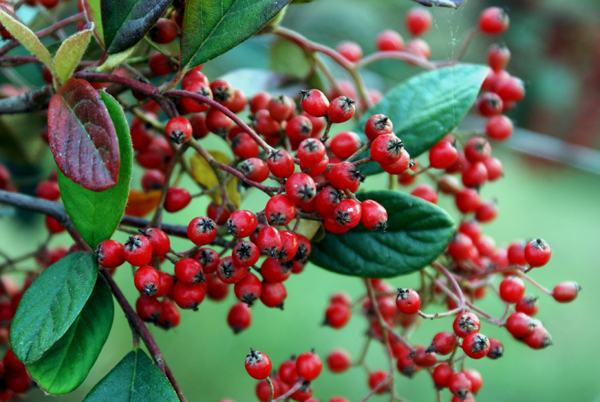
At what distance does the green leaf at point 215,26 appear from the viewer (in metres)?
0.69

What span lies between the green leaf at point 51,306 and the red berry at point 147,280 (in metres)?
0.06

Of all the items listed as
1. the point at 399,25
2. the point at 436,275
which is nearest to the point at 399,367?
the point at 436,275

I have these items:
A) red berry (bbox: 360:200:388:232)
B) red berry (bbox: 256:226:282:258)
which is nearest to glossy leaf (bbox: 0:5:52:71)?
red berry (bbox: 256:226:282:258)

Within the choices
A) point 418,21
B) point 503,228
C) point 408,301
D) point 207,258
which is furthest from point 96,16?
point 503,228

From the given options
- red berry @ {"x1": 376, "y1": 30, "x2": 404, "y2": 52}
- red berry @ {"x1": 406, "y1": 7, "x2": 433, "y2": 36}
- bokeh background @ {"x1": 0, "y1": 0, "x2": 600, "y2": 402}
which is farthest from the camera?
bokeh background @ {"x1": 0, "y1": 0, "x2": 600, "y2": 402}

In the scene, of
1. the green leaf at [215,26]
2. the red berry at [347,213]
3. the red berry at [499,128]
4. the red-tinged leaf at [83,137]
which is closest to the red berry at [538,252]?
the red berry at [499,128]

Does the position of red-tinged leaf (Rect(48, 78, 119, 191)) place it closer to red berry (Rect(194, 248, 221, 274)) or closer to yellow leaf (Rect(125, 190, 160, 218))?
red berry (Rect(194, 248, 221, 274))

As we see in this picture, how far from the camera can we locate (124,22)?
0.68m

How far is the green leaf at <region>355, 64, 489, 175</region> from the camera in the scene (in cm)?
85

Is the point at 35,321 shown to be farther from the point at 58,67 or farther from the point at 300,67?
the point at 300,67

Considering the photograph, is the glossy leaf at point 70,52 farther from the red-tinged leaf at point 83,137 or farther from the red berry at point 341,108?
the red berry at point 341,108

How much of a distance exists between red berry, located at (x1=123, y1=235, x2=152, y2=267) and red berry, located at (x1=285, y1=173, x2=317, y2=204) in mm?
Result: 218

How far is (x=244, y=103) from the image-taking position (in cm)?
91

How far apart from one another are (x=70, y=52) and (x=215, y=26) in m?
0.20
